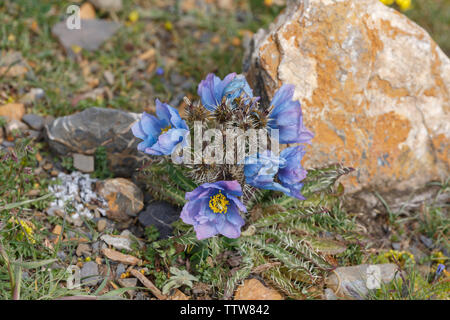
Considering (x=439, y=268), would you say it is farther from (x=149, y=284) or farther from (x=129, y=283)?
(x=129, y=283)

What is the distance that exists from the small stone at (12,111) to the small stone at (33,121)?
0.06 meters

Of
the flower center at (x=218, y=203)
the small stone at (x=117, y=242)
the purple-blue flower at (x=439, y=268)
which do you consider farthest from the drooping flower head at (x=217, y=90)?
the purple-blue flower at (x=439, y=268)

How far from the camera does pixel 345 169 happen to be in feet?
10.7

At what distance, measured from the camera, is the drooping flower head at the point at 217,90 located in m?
2.87

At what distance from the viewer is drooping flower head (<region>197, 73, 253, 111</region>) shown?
2865 millimetres

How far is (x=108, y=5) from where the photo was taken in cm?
493

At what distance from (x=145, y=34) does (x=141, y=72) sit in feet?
1.69

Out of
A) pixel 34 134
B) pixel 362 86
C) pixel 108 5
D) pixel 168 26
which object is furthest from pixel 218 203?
pixel 108 5

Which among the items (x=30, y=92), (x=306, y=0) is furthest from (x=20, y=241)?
(x=306, y=0)

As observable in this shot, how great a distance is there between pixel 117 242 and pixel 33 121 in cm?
129

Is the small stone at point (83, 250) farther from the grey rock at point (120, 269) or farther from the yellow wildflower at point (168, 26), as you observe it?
the yellow wildflower at point (168, 26)

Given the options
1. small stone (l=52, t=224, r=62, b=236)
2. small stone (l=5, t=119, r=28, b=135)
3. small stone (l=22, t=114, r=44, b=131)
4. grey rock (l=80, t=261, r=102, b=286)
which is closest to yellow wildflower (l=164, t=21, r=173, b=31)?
small stone (l=22, t=114, r=44, b=131)

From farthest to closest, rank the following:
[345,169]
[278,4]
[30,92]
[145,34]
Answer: [278,4]
[145,34]
[30,92]
[345,169]
